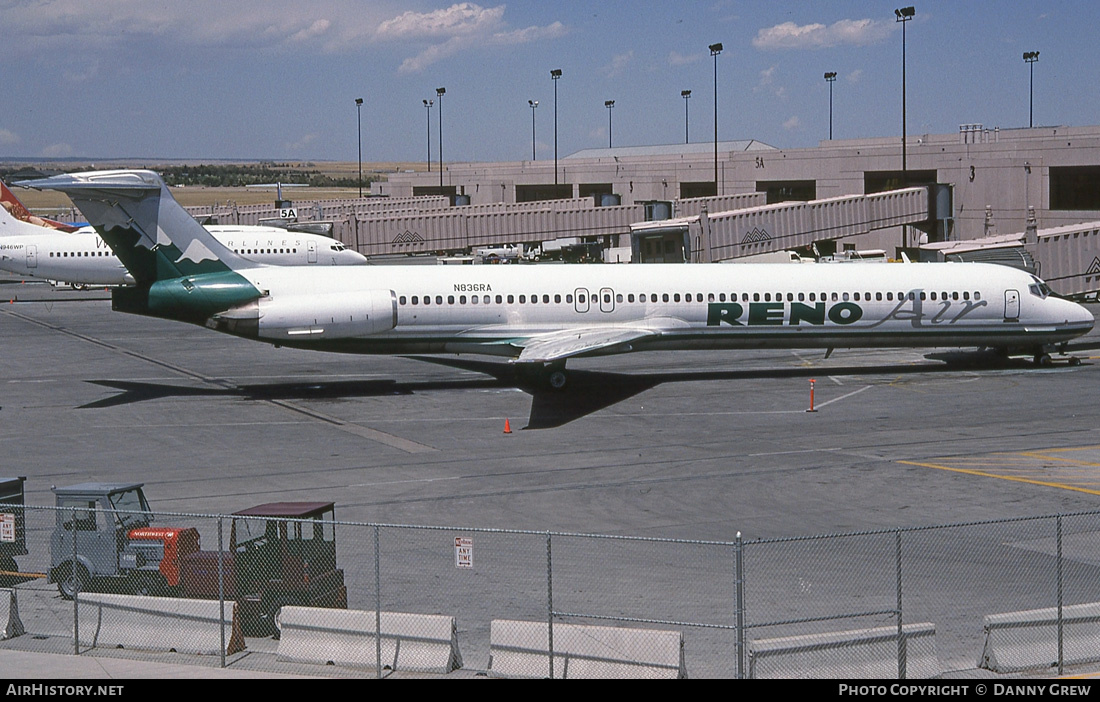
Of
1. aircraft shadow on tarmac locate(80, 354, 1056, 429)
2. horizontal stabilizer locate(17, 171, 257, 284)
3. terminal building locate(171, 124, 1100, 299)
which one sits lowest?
aircraft shadow on tarmac locate(80, 354, 1056, 429)

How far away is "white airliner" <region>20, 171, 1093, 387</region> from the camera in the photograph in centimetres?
3447

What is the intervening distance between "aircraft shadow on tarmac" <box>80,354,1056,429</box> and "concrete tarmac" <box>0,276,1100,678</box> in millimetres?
149

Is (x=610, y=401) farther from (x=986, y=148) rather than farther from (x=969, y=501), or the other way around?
(x=986, y=148)

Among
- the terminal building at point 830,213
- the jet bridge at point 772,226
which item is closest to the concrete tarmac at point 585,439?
the terminal building at point 830,213

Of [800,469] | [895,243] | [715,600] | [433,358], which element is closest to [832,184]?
[895,243]

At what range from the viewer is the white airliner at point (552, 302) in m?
34.5

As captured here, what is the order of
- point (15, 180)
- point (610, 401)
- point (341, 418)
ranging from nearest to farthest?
point (15, 180) → point (341, 418) → point (610, 401)

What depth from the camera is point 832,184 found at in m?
87.0

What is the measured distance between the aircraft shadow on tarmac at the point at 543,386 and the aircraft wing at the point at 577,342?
1.41m

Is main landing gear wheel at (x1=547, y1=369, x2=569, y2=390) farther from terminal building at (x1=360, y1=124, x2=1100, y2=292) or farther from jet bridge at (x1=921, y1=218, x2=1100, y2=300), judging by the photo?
terminal building at (x1=360, y1=124, x2=1100, y2=292)

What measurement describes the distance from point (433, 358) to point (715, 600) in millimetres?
28627

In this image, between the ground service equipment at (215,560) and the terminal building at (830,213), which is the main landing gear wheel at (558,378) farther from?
the terminal building at (830,213)

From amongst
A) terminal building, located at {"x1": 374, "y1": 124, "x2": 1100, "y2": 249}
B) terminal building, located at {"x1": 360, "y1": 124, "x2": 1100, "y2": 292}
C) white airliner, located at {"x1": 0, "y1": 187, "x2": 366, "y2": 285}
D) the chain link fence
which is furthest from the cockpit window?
white airliner, located at {"x1": 0, "y1": 187, "x2": 366, "y2": 285}

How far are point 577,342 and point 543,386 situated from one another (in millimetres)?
2591
